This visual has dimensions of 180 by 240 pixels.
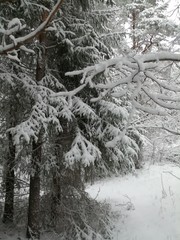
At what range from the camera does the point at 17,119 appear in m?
7.53

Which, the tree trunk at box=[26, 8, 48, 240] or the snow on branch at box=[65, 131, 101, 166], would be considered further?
the tree trunk at box=[26, 8, 48, 240]

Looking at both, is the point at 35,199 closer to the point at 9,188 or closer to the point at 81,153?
the point at 9,188

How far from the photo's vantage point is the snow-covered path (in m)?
8.95

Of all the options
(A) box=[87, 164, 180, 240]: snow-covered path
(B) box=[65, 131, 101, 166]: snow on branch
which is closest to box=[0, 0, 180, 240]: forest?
(B) box=[65, 131, 101, 166]: snow on branch

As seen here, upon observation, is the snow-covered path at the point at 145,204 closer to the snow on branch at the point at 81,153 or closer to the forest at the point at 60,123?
the forest at the point at 60,123

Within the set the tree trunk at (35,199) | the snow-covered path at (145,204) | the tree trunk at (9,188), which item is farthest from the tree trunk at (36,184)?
the snow-covered path at (145,204)

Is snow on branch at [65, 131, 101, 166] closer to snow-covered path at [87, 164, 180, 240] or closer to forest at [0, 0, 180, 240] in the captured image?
forest at [0, 0, 180, 240]

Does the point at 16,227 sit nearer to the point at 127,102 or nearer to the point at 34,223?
the point at 34,223

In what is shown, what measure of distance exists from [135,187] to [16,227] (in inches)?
275

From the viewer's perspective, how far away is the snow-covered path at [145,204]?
8953 mm

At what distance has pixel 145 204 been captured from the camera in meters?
11.5

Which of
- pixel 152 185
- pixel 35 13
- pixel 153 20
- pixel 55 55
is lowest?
pixel 152 185

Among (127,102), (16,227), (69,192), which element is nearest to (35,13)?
(127,102)

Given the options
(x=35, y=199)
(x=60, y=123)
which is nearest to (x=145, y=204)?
(x=35, y=199)
